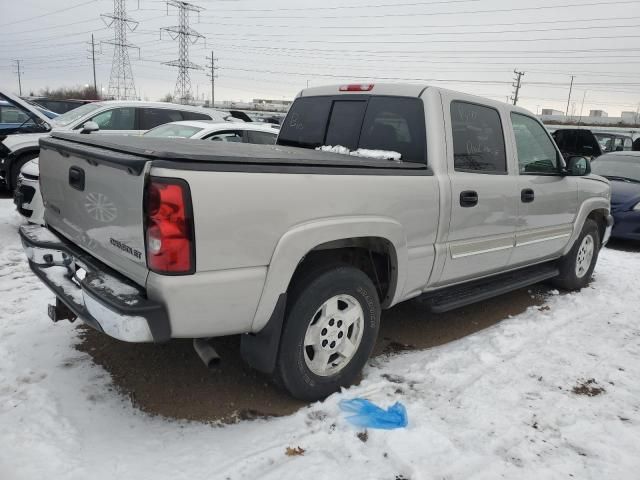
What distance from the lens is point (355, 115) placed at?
4035 mm

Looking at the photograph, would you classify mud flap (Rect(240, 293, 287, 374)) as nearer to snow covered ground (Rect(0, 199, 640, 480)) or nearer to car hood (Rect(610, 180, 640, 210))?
snow covered ground (Rect(0, 199, 640, 480))

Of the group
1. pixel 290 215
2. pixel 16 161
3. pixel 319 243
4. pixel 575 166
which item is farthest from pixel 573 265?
pixel 16 161

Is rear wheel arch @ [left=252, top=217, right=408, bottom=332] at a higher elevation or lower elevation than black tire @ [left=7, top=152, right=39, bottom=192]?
higher

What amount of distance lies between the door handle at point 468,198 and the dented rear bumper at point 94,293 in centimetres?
225

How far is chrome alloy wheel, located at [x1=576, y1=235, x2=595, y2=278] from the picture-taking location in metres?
5.73

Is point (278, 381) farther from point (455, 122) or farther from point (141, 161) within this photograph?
point (455, 122)

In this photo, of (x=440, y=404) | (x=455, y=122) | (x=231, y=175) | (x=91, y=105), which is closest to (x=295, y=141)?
(x=455, y=122)

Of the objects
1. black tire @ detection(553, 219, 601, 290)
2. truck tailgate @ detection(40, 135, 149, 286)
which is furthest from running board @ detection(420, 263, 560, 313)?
truck tailgate @ detection(40, 135, 149, 286)

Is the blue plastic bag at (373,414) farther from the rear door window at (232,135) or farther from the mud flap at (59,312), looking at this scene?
the rear door window at (232,135)

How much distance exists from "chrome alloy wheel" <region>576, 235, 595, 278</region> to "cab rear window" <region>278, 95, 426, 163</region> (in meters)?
3.08

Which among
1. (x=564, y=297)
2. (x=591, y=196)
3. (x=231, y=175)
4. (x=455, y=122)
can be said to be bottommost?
(x=564, y=297)

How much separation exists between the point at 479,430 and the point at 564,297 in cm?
322

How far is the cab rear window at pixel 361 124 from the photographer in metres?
3.68

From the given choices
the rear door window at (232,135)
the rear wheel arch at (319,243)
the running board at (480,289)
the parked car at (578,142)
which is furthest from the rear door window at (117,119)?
the parked car at (578,142)
